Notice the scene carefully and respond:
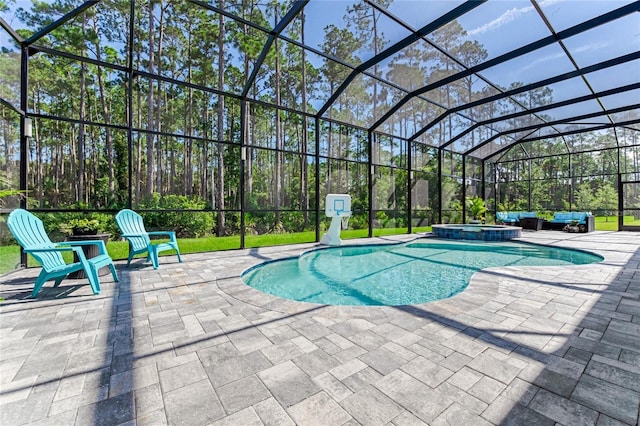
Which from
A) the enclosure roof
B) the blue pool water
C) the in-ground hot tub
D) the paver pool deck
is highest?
the enclosure roof

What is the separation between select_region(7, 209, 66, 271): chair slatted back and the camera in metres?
3.16

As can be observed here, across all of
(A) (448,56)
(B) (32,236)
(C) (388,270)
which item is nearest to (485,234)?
(C) (388,270)

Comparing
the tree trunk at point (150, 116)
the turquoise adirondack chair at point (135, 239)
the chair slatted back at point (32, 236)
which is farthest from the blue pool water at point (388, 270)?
the tree trunk at point (150, 116)

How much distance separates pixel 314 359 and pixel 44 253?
11.3ft

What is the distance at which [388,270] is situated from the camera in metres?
5.51

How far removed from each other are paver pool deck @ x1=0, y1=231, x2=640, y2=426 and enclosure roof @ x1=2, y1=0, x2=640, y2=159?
469cm

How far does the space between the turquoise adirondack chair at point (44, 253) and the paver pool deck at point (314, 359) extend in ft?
0.83

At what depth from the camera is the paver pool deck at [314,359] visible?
145cm

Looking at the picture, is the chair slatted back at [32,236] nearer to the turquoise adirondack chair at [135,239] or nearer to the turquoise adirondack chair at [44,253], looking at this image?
the turquoise adirondack chair at [44,253]

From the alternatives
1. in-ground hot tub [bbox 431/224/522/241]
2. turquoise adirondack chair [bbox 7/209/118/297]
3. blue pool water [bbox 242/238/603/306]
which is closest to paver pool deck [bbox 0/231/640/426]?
turquoise adirondack chair [bbox 7/209/118/297]

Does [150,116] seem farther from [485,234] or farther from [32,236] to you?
[485,234]

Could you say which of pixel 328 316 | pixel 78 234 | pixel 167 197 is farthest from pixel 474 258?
pixel 167 197

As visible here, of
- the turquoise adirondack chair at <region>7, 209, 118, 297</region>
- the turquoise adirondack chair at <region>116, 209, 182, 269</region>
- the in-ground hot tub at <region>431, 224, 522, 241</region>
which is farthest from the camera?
the in-ground hot tub at <region>431, 224, 522, 241</region>

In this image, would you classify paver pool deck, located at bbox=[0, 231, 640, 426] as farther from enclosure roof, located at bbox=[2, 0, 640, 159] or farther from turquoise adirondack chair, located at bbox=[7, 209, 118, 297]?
enclosure roof, located at bbox=[2, 0, 640, 159]
